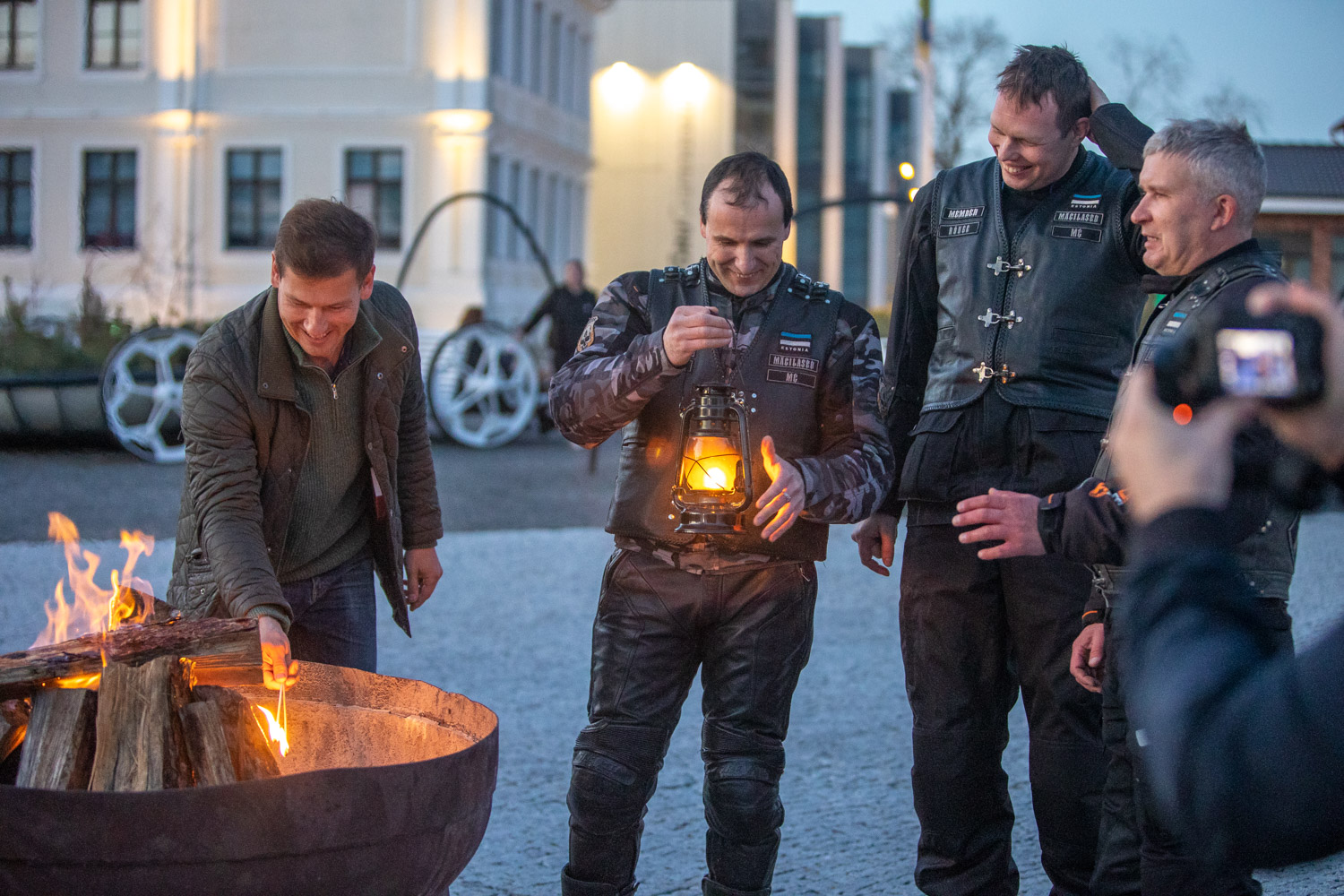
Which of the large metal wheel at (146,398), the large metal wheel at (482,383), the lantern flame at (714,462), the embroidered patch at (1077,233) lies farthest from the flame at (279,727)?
the large metal wheel at (482,383)

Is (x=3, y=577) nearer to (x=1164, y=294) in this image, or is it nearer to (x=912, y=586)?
(x=912, y=586)

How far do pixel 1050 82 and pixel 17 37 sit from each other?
30994mm

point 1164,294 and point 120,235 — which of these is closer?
point 1164,294

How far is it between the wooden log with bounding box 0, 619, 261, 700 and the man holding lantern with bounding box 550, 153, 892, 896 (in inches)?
33.7

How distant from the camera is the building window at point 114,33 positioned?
29.1 metres

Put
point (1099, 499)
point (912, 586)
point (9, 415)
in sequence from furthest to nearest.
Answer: point (9, 415) → point (912, 586) → point (1099, 499)

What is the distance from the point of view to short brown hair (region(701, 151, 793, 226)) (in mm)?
3230

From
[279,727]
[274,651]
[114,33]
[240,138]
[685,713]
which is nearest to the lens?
[274,651]

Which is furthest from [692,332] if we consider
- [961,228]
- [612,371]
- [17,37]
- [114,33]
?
[17,37]

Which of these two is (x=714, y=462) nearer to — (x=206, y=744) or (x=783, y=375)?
(x=783, y=375)

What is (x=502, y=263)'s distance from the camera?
95.7ft

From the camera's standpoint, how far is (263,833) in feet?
7.45

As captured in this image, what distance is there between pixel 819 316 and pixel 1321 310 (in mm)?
1977

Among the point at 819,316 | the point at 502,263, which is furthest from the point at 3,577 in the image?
the point at 502,263
